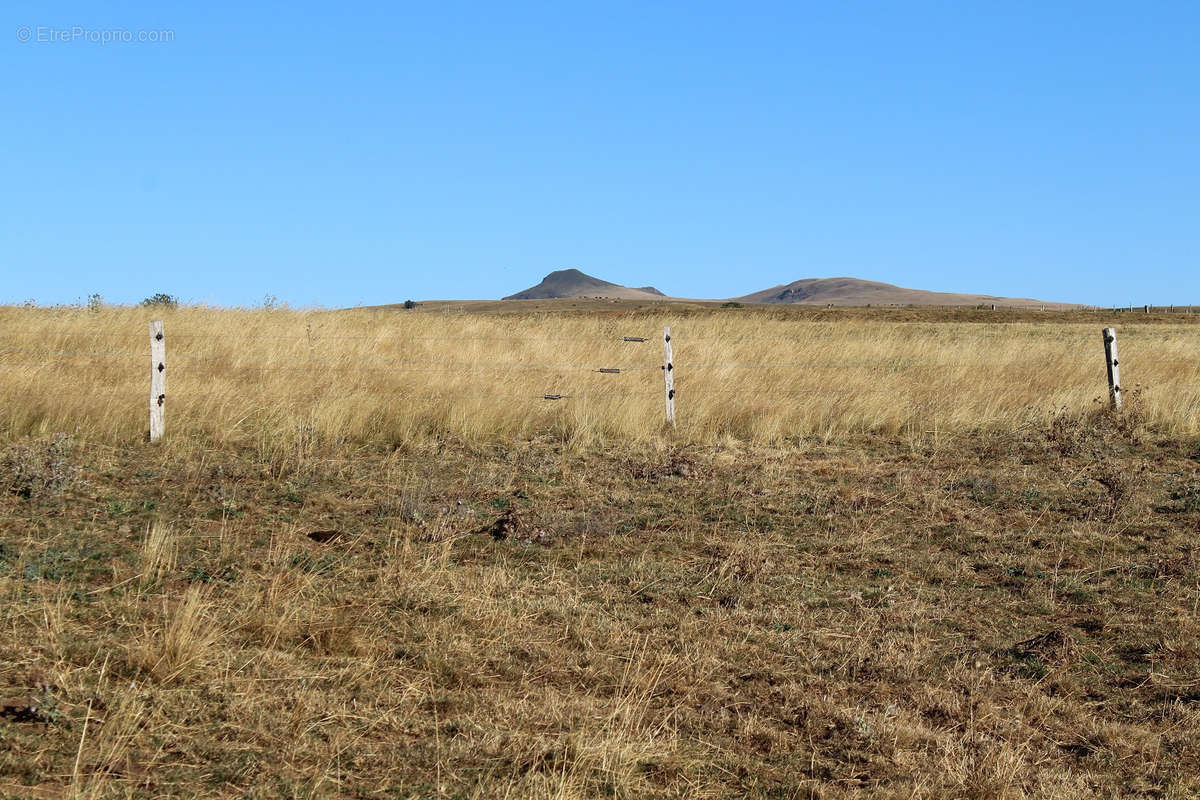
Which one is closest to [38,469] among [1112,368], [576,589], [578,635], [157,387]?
[157,387]

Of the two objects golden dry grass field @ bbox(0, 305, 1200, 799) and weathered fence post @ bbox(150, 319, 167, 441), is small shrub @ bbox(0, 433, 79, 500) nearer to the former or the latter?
golden dry grass field @ bbox(0, 305, 1200, 799)

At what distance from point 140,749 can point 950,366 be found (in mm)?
14742

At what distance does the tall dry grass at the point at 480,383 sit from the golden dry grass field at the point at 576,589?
70 mm

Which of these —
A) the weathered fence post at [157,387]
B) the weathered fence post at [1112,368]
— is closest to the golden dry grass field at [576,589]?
the weathered fence post at [157,387]

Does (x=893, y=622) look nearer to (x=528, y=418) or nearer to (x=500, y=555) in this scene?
(x=500, y=555)

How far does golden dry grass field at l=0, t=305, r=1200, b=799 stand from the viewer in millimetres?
3812

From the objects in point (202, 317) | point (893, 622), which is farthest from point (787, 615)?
point (202, 317)

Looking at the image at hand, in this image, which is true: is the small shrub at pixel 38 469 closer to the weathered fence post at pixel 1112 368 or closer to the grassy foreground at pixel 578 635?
the grassy foreground at pixel 578 635

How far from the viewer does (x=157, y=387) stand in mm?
9719

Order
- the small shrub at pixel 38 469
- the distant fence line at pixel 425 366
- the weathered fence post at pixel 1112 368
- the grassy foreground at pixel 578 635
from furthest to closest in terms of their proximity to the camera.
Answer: the weathered fence post at pixel 1112 368, the distant fence line at pixel 425 366, the small shrub at pixel 38 469, the grassy foreground at pixel 578 635

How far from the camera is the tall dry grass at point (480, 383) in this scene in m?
10.2

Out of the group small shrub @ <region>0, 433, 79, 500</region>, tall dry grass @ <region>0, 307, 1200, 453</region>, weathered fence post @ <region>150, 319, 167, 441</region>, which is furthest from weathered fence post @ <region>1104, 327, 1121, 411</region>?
small shrub @ <region>0, 433, 79, 500</region>

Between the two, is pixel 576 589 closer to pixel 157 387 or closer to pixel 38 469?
pixel 38 469

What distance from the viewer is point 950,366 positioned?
1639cm
